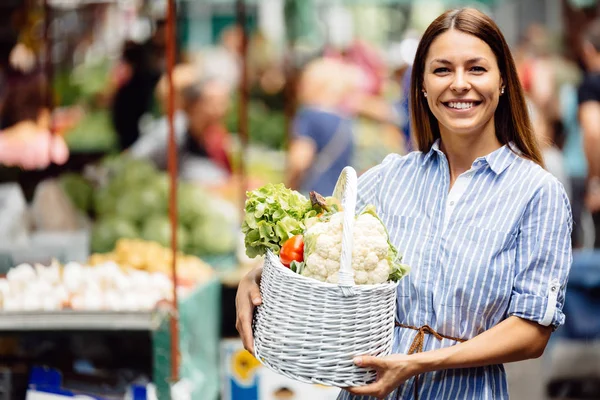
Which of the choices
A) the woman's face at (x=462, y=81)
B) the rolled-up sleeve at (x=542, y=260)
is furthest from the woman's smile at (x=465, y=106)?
the rolled-up sleeve at (x=542, y=260)

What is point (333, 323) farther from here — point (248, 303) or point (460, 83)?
point (460, 83)

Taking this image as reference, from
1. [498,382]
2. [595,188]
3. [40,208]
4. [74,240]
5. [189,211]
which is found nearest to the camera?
[498,382]

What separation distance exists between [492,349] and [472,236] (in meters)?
0.28

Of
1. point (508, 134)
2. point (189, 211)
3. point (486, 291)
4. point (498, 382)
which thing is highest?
point (508, 134)

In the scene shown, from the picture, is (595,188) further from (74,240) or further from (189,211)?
(74,240)

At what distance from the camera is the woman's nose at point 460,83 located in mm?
2168

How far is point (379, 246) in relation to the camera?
2.09 m

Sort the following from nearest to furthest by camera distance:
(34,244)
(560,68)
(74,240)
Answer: (34,244) → (74,240) → (560,68)

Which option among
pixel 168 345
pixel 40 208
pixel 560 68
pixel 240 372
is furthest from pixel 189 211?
pixel 560 68

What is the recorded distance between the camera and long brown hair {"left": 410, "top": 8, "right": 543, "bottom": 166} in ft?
7.22

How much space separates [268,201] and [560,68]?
8426 mm

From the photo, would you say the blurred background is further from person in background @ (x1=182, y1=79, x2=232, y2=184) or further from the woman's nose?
the woman's nose

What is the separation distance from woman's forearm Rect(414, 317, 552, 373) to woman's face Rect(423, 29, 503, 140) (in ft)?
1.66

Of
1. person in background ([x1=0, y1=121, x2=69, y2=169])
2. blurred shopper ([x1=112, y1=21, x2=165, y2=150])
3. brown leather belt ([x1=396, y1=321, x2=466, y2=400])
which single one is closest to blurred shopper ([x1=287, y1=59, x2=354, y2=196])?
person in background ([x1=0, y1=121, x2=69, y2=169])
